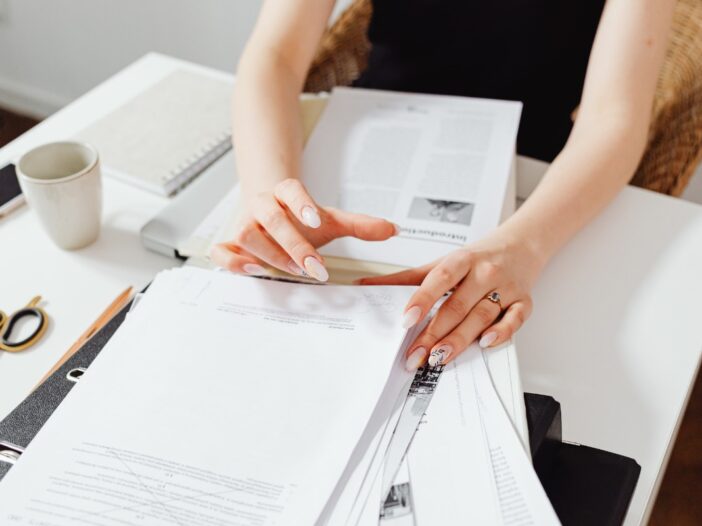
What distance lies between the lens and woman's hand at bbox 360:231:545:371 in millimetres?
582

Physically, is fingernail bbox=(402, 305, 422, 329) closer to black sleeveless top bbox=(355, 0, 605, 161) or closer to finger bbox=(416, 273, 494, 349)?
finger bbox=(416, 273, 494, 349)

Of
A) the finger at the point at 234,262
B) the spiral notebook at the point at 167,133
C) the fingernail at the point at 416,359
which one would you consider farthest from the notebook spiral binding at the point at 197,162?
the fingernail at the point at 416,359

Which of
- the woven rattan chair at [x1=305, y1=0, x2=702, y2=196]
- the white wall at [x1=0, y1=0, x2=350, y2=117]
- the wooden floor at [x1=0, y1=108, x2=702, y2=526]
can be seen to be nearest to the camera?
the woven rattan chair at [x1=305, y1=0, x2=702, y2=196]

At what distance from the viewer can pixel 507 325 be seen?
0.61m

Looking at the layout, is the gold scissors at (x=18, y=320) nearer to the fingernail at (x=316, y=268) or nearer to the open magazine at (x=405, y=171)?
the open magazine at (x=405, y=171)

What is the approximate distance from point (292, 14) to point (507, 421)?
Result: 2.10ft

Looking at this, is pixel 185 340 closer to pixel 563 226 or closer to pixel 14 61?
pixel 563 226

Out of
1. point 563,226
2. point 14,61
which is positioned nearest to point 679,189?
point 563,226

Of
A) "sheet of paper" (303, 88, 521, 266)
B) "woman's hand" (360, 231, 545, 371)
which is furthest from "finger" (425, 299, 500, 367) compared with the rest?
"sheet of paper" (303, 88, 521, 266)

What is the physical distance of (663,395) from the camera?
2.05 feet

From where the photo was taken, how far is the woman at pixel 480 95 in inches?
25.0

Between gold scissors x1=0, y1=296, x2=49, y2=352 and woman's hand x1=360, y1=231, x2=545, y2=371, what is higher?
woman's hand x1=360, y1=231, x2=545, y2=371

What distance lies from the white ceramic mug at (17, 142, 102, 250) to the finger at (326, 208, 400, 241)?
260mm

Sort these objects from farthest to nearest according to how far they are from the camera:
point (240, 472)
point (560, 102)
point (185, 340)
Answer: point (560, 102) → point (185, 340) → point (240, 472)
